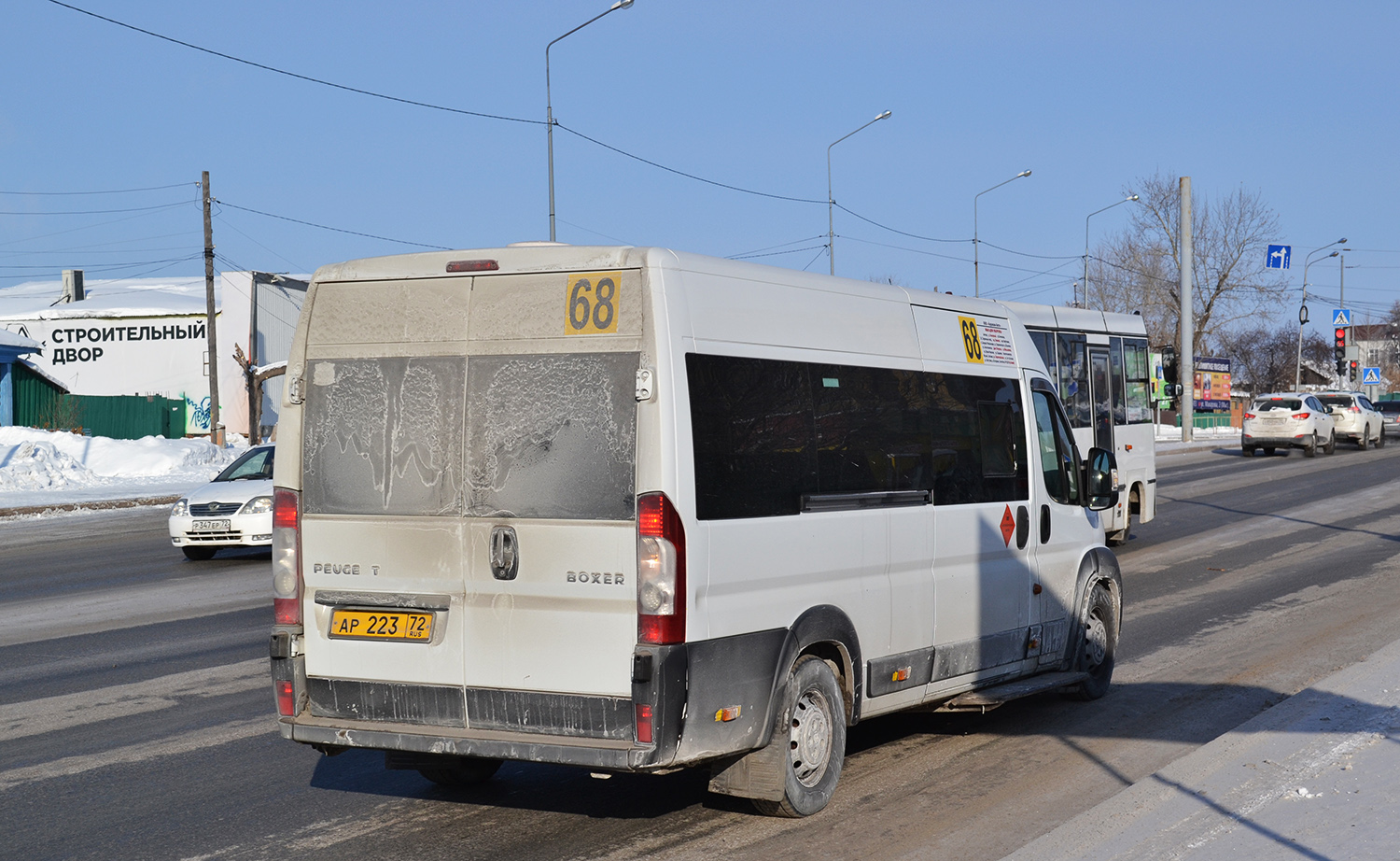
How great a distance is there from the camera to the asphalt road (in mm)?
5582

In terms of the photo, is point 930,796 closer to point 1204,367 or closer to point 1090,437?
point 1090,437

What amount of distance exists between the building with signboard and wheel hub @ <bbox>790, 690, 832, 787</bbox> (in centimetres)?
5254

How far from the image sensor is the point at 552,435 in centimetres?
530

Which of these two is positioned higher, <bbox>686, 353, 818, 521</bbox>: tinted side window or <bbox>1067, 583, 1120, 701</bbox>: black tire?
<bbox>686, 353, 818, 521</bbox>: tinted side window

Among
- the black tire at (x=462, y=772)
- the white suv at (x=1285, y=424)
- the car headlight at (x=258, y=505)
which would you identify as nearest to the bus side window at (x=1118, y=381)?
the car headlight at (x=258, y=505)

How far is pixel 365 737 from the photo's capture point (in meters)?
5.45

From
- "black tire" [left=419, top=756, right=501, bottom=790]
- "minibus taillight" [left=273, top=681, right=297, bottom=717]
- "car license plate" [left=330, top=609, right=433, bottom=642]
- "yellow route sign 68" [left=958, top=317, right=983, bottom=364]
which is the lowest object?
"black tire" [left=419, top=756, right=501, bottom=790]

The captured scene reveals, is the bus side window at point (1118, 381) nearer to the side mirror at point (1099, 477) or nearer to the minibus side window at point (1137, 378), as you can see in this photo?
the minibus side window at point (1137, 378)

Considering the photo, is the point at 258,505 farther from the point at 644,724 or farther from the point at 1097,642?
the point at 644,724

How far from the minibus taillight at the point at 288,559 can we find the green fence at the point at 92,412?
3883 cm

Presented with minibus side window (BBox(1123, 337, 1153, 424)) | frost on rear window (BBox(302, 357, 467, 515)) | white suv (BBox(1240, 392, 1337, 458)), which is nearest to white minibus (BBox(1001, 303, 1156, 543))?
minibus side window (BBox(1123, 337, 1153, 424))

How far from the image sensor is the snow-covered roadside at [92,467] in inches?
1154

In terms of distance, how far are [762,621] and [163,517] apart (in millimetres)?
21665

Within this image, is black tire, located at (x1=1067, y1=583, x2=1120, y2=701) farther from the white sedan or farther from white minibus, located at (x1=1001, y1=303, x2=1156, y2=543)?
the white sedan
